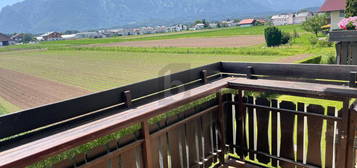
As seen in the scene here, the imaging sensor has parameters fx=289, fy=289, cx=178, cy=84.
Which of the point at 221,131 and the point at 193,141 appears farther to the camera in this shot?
the point at 221,131

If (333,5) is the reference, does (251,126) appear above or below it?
below

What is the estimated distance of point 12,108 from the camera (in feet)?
37.2

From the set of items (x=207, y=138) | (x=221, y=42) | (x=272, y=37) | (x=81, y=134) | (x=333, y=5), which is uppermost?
(x=333, y=5)

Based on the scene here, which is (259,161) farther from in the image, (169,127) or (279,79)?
Answer: (169,127)

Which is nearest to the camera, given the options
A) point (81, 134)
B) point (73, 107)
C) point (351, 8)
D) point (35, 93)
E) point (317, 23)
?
point (81, 134)

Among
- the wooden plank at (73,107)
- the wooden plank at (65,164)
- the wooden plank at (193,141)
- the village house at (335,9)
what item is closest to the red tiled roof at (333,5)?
the village house at (335,9)

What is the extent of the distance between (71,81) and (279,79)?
626 inches

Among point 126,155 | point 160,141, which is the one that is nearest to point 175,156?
point 160,141

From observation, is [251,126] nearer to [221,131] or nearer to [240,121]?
[240,121]

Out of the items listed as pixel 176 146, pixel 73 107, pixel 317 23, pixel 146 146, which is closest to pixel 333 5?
pixel 317 23

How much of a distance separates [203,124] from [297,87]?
1136mm

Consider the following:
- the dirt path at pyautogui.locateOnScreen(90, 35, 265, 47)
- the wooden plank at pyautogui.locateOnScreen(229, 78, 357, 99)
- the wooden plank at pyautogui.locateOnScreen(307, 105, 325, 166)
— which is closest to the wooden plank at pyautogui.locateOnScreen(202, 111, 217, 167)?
the wooden plank at pyautogui.locateOnScreen(229, 78, 357, 99)

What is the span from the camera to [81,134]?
6.45 feet

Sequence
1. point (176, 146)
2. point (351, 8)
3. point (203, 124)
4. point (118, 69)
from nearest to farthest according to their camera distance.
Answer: point (176, 146) → point (203, 124) → point (351, 8) → point (118, 69)
